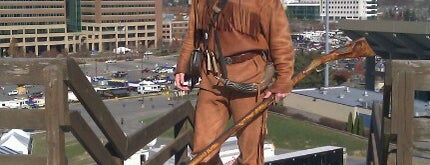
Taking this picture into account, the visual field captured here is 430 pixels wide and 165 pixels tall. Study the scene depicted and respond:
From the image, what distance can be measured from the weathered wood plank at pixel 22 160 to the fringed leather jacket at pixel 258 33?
84cm

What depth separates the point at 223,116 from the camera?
129 inches

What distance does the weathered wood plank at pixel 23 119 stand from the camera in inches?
116

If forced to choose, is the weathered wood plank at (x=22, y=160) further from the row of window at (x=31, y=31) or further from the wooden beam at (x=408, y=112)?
the row of window at (x=31, y=31)

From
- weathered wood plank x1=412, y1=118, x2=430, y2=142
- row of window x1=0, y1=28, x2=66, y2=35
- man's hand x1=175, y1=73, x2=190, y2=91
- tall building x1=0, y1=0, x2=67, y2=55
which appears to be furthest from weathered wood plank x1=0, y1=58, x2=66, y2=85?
row of window x1=0, y1=28, x2=66, y2=35

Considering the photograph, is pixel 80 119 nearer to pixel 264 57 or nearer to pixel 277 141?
pixel 264 57

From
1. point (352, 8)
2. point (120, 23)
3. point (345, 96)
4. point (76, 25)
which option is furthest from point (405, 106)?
point (352, 8)

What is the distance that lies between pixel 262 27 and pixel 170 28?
70.8 meters

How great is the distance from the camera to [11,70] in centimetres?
299

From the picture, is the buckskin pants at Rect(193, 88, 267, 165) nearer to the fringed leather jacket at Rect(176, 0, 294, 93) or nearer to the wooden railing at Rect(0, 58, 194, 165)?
the fringed leather jacket at Rect(176, 0, 294, 93)

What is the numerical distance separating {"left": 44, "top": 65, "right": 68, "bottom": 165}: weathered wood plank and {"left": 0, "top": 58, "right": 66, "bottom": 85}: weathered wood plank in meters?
0.03

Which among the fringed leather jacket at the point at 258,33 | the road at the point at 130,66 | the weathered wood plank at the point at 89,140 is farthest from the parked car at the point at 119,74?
the fringed leather jacket at the point at 258,33

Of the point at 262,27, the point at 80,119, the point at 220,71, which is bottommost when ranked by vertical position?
the point at 80,119

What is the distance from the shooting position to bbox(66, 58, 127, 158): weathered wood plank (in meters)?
3.01

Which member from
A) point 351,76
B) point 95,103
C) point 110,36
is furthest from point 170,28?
point 95,103
